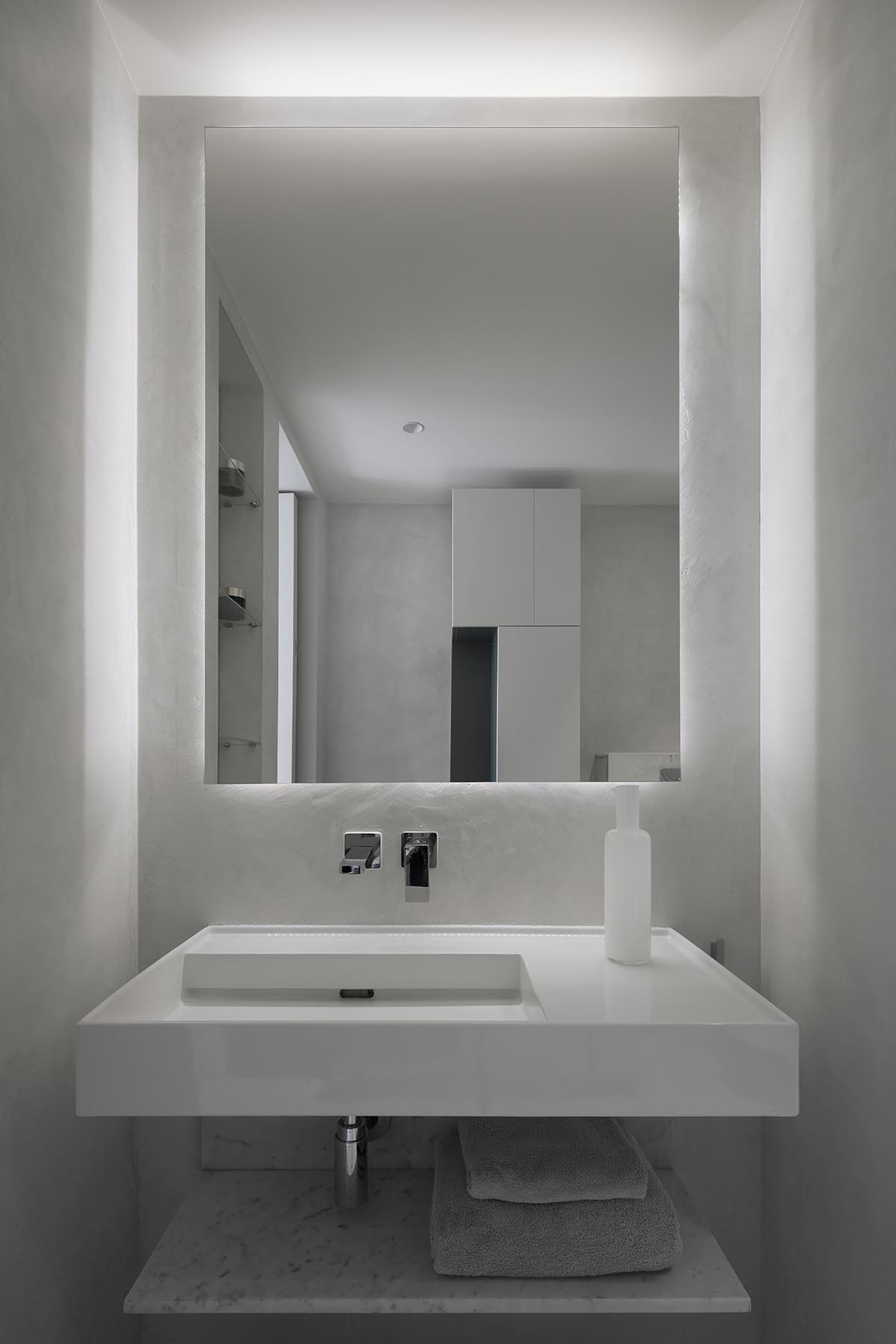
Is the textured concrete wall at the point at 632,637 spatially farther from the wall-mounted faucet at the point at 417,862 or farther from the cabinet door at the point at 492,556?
the wall-mounted faucet at the point at 417,862

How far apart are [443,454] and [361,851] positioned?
741mm

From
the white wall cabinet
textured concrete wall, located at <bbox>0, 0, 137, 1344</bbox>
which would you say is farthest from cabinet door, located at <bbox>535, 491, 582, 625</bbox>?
textured concrete wall, located at <bbox>0, 0, 137, 1344</bbox>

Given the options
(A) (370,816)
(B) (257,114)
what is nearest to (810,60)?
(B) (257,114)

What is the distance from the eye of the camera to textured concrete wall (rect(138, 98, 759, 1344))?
5.29ft

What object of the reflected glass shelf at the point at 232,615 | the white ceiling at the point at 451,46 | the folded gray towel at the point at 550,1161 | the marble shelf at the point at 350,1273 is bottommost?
the marble shelf at the point at 350,1273

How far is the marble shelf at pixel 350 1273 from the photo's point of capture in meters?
1.23

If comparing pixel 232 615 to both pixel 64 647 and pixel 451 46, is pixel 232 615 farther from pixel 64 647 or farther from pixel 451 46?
pixel 451 46

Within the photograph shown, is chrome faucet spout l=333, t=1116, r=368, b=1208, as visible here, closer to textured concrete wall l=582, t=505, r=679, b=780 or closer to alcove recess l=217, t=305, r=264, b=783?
alcove recess l=217, t=305, r=264, b=783

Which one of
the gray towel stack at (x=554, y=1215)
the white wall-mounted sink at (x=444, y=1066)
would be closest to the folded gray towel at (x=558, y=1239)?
the gray towel stack at (x=554, y=1215)

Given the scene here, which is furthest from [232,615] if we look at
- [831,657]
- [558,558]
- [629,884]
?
[831,657]

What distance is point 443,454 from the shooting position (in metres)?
1.68

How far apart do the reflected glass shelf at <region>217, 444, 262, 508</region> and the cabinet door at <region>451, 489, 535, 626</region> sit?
37 centimetres

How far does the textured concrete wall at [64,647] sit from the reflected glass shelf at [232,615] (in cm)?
15

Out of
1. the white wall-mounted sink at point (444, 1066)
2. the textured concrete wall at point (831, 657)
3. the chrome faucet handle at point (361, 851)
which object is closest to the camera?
the white wall-mounted sink at point (444, 1066)
